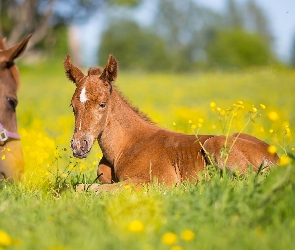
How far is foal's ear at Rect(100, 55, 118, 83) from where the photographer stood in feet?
17.5

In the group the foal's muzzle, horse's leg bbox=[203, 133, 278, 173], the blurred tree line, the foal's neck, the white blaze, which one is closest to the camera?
the foal's muzzle

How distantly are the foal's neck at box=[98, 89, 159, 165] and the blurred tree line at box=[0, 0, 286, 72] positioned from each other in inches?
1081

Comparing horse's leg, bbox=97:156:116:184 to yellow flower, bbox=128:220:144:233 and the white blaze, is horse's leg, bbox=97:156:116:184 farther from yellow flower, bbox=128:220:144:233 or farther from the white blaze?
yellow flower, bbox=128:220:144:233

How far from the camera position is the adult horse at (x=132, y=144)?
5203mm

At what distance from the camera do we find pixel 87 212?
416 centimetres

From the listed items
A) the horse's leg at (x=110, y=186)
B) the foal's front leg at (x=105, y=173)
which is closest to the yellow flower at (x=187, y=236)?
the horse's leg at (x=110, y=186)

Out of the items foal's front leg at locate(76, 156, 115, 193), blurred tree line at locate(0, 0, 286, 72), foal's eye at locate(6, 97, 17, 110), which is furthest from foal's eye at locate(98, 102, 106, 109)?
blurred tree line at locate(0, 0, 286, 72)

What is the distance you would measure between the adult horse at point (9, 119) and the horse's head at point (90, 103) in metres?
0.84

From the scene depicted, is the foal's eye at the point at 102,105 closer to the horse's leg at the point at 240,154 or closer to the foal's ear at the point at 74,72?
the foal's ear at the point at 74,72

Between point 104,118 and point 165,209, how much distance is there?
180cm

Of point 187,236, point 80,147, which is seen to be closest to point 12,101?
point 80,147

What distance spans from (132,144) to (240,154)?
1127 millimetres

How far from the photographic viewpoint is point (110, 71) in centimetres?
539

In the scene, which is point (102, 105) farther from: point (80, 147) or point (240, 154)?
point (240, 154)
